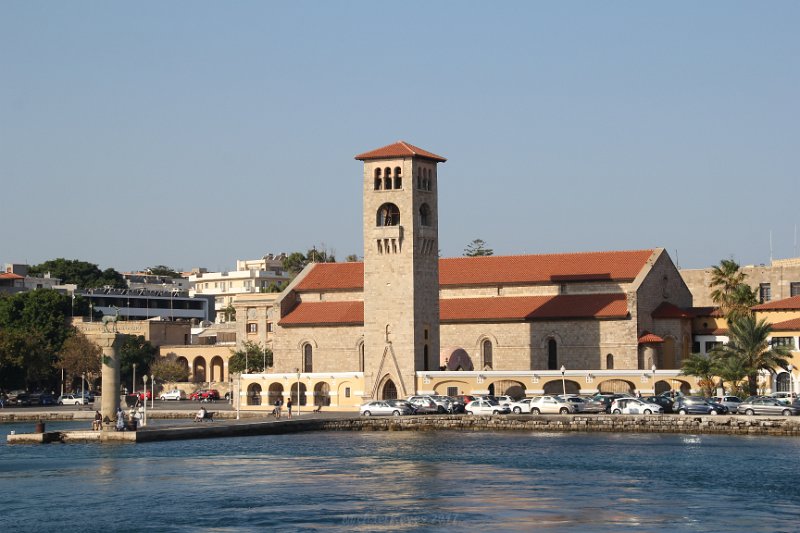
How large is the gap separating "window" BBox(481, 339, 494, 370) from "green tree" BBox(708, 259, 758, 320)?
15.6 metres

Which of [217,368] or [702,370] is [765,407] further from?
[217,368]

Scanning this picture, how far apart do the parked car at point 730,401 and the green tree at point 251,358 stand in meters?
48.5

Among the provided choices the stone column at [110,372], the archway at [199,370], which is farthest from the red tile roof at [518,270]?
the stone column at [110,372]

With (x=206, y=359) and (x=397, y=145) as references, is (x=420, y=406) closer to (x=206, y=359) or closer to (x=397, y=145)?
(x=397, y=145)

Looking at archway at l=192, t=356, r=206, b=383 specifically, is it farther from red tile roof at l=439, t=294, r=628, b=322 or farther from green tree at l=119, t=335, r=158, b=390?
red tile roof at l=439, t=294, r=628, b=322

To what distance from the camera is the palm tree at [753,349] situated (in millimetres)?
82000

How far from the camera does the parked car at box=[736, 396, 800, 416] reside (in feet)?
251

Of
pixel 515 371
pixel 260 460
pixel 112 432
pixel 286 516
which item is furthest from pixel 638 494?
pixel 515 371

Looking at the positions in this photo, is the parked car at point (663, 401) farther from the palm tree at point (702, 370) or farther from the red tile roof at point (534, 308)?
the red tile roof at point (534, 308)

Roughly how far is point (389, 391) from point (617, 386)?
1541cm

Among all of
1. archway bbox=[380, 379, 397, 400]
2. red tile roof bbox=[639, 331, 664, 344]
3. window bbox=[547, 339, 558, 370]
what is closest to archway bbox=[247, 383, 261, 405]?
archway bbox=[380, 379, 397, 400]

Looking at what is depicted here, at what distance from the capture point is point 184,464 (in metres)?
64.2

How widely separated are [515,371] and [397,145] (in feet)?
56.4

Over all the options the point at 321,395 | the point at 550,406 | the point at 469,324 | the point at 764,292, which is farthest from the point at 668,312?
the point at 321,395
